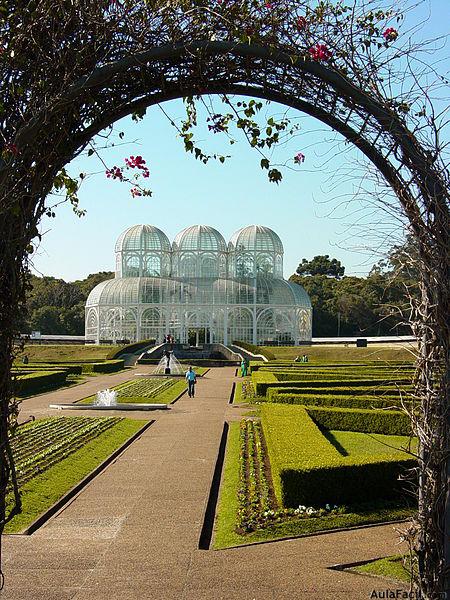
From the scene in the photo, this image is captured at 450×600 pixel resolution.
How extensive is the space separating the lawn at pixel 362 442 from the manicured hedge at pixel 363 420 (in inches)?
5.4

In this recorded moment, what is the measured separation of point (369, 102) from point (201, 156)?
1020mm

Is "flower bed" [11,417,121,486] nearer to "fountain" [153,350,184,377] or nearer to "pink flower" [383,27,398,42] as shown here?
"pink flower" [383,27,398,42]

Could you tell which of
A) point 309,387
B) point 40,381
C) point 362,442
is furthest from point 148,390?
point 362,442

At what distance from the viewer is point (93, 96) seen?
3842 millimetres

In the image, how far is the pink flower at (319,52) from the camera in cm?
367

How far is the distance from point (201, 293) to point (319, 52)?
161ft

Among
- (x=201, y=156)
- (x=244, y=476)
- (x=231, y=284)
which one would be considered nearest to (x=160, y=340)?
(x=231, y=284)

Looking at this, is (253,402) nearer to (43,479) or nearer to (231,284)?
(43,479)

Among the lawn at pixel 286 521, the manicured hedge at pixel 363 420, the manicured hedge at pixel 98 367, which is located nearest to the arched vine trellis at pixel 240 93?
the lawn at pixel 286 521

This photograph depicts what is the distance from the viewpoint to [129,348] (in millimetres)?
45844

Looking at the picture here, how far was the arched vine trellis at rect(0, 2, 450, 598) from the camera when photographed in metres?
3.59

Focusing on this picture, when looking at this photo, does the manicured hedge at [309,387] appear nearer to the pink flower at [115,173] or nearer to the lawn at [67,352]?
the pink flower at [115,173]

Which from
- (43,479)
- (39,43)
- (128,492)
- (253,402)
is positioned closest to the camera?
(39,43)

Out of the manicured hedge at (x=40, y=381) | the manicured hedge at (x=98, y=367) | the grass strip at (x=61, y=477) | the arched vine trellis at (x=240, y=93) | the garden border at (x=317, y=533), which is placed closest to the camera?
the arched vine trellis at (x=240, y=93)
